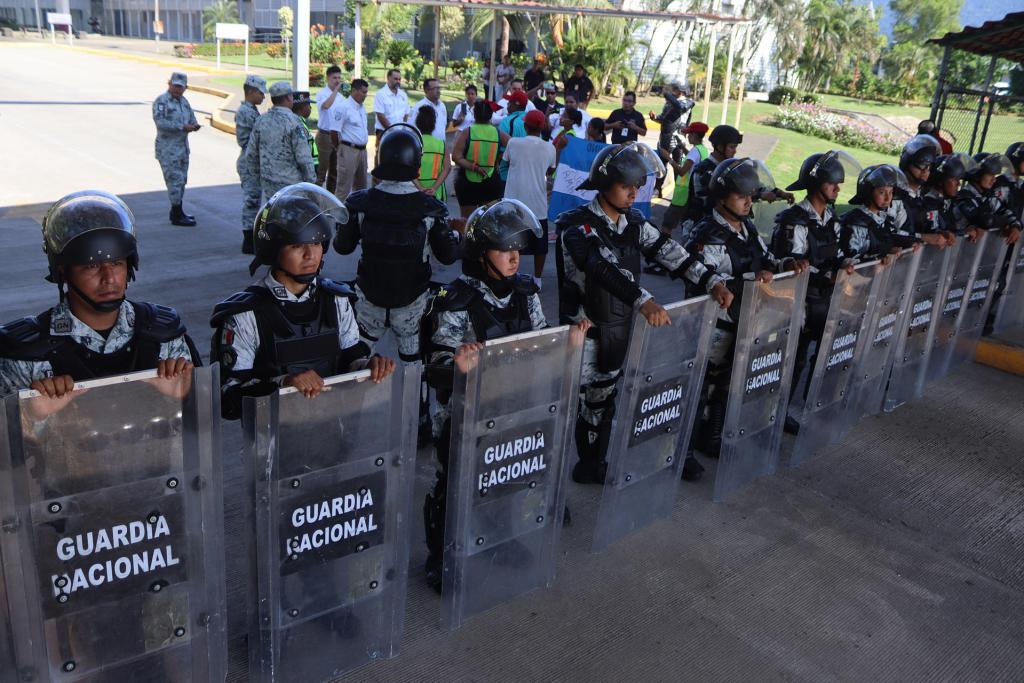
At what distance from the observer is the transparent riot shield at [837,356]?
5152 mm

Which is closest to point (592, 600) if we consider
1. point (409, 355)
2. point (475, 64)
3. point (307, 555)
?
point (307, 555)

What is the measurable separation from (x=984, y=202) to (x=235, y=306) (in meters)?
6.76

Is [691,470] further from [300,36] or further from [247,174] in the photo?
[300,36]

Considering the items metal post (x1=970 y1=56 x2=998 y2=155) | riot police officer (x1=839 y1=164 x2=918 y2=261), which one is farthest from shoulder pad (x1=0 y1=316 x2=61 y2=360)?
metal post (x1=970 y1=56 x2=998 y2=155)

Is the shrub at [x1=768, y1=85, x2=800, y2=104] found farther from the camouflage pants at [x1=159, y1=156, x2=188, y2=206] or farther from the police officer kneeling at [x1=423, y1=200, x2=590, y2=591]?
the police officer kneeling at [x1=423, y1=200, x2=590, y2=591]

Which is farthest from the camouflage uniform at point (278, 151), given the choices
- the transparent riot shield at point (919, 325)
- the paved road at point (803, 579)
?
the transparent riot shield at point (919, 325)

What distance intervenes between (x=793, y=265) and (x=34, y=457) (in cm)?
384

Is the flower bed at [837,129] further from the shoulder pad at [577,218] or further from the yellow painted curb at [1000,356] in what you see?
the shoulder pad at [577,218]

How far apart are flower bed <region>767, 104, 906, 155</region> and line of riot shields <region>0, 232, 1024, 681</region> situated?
24.3 metres

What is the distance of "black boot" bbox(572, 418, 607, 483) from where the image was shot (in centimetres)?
493

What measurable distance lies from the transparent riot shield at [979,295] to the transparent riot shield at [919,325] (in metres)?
0.62

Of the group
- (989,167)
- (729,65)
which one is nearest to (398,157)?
(989,167)

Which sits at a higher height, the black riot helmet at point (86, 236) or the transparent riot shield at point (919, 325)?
the black riot helmet at point (86, 236)

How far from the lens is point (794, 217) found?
543 cm
